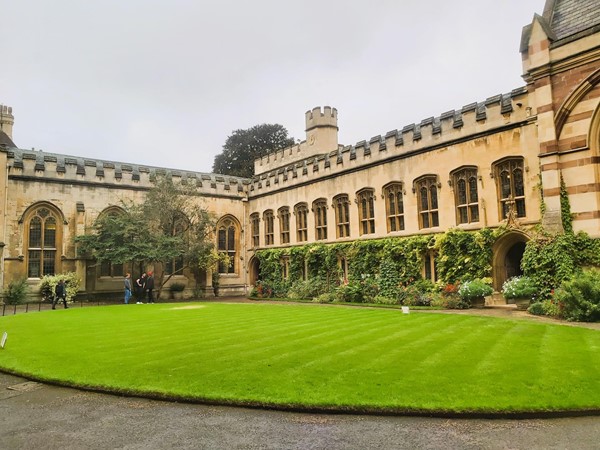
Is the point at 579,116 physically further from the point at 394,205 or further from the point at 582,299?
the point at 394,205

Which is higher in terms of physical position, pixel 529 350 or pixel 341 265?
pixel 341 265

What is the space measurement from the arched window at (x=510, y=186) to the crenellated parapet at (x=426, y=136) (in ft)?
4.62

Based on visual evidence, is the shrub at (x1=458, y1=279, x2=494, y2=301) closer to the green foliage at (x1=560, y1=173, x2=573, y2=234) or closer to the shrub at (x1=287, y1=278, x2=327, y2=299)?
the green foliage at (x1=560, y1=173, x2=573, y2=234)

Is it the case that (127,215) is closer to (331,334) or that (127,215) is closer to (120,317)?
(120,317)

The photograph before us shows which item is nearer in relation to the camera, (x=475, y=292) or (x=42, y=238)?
(x=475, y=292)

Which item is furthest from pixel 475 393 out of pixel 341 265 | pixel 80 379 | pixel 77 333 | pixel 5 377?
pixel 341 265

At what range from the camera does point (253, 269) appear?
31.0 meters

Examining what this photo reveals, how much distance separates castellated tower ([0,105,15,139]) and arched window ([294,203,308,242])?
24.2 m

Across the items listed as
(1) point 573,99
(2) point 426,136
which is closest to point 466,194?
(2) point 426,136

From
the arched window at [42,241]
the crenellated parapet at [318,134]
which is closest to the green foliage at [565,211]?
the crenellated parapet at [318,134]

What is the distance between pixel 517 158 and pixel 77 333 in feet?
51.3

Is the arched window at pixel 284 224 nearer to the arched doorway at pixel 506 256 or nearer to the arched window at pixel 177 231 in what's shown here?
the arched window at pixel 177 231

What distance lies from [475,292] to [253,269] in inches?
721

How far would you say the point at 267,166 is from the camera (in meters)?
37.2
